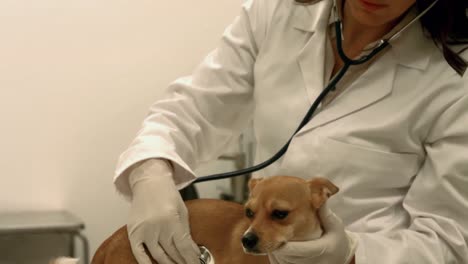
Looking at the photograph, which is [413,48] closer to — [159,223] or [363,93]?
[363,93]

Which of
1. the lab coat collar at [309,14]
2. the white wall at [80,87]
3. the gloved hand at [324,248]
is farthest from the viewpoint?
the white wall at [80,87]

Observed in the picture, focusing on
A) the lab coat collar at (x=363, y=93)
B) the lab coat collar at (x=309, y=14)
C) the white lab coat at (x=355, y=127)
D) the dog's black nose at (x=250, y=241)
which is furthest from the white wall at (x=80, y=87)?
the dog's black nose at (x=250, y=241)

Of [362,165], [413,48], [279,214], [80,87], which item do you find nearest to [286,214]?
[279,214]

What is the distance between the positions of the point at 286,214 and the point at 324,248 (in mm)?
78

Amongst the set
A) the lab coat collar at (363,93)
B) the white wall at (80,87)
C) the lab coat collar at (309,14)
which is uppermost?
the lab coat collar at (309,14)

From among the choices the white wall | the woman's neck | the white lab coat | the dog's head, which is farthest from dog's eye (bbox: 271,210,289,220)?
the white wall

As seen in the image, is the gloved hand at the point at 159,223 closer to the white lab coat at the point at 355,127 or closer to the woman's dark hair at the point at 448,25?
the white lab coat at the point at 355,127

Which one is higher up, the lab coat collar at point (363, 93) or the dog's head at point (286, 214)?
the lab coat collar at point (363, 93)

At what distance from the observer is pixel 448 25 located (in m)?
1.00

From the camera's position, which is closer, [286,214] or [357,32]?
[286,214]

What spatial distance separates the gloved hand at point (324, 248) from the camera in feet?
2.86

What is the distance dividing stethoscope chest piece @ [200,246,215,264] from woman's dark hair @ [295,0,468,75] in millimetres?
507

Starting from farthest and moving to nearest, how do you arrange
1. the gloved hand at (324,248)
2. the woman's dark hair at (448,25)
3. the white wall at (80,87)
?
the white wall at (80,87), the woman's dark hair at (448,25), the gloved hand at (324,248)

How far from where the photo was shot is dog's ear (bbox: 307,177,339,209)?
90cm
